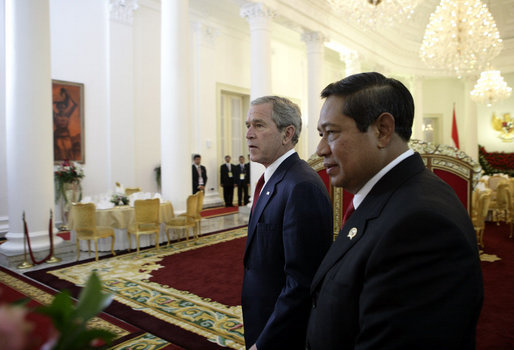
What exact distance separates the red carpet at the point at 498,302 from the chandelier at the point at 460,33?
4843mm

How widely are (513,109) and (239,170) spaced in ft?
46.9

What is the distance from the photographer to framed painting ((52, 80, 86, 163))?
872 cm

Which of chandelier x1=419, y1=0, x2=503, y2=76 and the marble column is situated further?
the marble column

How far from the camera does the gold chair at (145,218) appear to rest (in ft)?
20.1

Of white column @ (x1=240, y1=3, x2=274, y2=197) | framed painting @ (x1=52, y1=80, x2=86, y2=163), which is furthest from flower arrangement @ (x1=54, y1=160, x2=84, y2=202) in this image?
white column @ (x1=240, y1=3, x2=274, y2=197)

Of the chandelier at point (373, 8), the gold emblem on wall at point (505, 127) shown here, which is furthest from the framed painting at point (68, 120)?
the gold emblem on wall at point (505, 127)

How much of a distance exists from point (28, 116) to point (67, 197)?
327 centimetres

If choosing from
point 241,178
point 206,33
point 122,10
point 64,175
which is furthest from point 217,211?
A: point 122,10

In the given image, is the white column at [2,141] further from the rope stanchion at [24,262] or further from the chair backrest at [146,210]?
the chair backrest at [146,210]

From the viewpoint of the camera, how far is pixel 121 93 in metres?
9.86

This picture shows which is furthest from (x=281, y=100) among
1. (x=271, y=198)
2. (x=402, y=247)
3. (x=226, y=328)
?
(x=226, y=328)

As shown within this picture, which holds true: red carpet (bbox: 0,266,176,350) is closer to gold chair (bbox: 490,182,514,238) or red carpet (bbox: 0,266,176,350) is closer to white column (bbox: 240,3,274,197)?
white column (bbox: 240,3,274,197)

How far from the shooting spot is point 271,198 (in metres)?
1.78

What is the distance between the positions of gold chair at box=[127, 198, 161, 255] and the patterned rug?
0.34 metres
